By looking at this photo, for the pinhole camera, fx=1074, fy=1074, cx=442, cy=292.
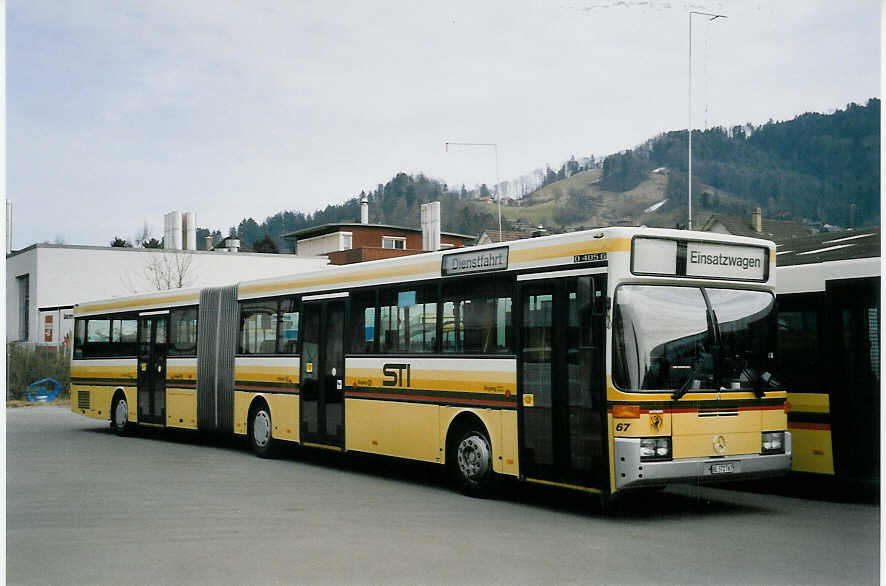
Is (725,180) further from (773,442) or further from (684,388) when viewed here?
(684,388)

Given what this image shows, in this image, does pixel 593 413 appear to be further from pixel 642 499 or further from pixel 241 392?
pixel 241 392

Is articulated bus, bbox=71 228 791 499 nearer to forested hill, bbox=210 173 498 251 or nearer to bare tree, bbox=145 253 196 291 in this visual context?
forested hill, bbox=210 173 498 251

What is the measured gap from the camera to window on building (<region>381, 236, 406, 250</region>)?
63850 millimetres

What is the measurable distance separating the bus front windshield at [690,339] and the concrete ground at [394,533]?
1.39 m

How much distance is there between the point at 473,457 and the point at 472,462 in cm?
6

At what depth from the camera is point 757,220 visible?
1433 centimetres

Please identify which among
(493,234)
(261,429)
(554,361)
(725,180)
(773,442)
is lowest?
(261,429)

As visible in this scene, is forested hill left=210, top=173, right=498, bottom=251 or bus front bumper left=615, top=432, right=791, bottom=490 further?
forested hill left=210, top=173, right=498, bottom=251

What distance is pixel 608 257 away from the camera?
34.1 feet

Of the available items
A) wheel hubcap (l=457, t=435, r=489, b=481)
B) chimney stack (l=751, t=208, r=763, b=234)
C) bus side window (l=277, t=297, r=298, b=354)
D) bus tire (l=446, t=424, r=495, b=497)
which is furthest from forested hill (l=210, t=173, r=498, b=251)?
wheel hubcap (l=457, t=435, r=489, b=481)

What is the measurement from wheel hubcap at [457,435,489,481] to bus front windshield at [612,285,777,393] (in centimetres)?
246

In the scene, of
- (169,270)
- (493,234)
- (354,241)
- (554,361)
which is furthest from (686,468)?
(354,241)

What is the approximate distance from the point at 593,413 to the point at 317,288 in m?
6.68

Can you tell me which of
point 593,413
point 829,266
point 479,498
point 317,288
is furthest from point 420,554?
point 317,288
